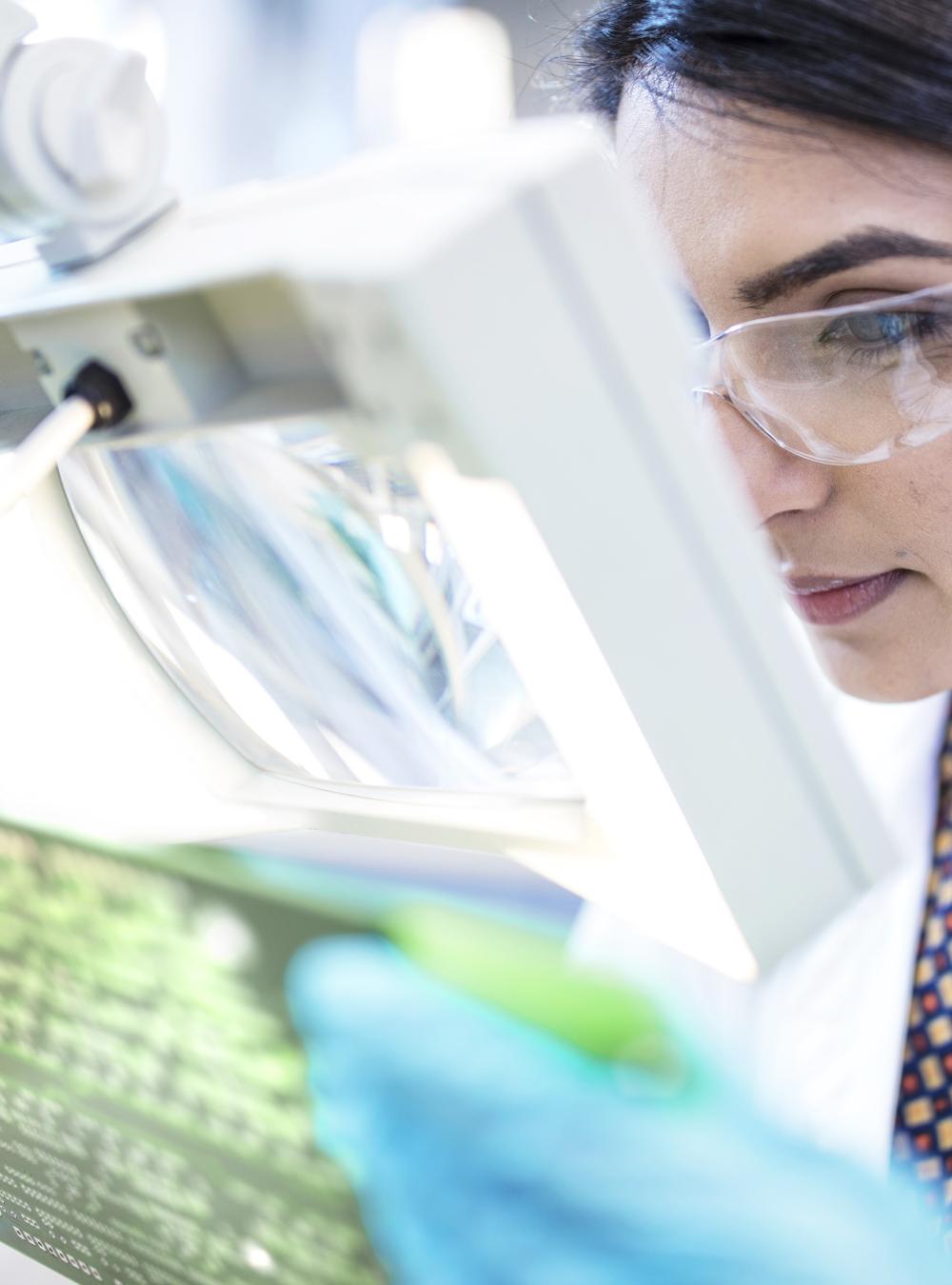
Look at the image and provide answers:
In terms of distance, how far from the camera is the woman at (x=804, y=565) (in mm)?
438

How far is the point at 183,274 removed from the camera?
0.31 m

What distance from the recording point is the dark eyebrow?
0.61m

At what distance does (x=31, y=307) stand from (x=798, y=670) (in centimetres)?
26

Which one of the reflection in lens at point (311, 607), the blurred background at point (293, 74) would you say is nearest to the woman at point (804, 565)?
the reflection in lens at point (311, 607)

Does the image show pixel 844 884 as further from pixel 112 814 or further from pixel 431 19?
pixel 431 19

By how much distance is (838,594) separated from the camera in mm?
829

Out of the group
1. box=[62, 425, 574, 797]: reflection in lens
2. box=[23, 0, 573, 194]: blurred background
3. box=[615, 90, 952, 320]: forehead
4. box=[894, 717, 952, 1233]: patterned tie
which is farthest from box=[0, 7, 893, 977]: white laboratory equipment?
box=[23, 0, 573, 194]: blurred background

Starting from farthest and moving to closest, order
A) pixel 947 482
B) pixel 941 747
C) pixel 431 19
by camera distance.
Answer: pixel 431 19 → pixel 941 747 → pixel 947 482

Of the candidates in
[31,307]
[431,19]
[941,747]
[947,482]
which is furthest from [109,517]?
[431,19]

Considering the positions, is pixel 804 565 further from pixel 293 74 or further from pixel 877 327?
pixel 293 74

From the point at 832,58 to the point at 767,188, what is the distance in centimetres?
7

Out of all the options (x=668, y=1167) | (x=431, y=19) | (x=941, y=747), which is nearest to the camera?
(x=668, y=1167)

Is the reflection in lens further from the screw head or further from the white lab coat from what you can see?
the white lab coat

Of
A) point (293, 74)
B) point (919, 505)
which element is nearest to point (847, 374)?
point (919, 505)
